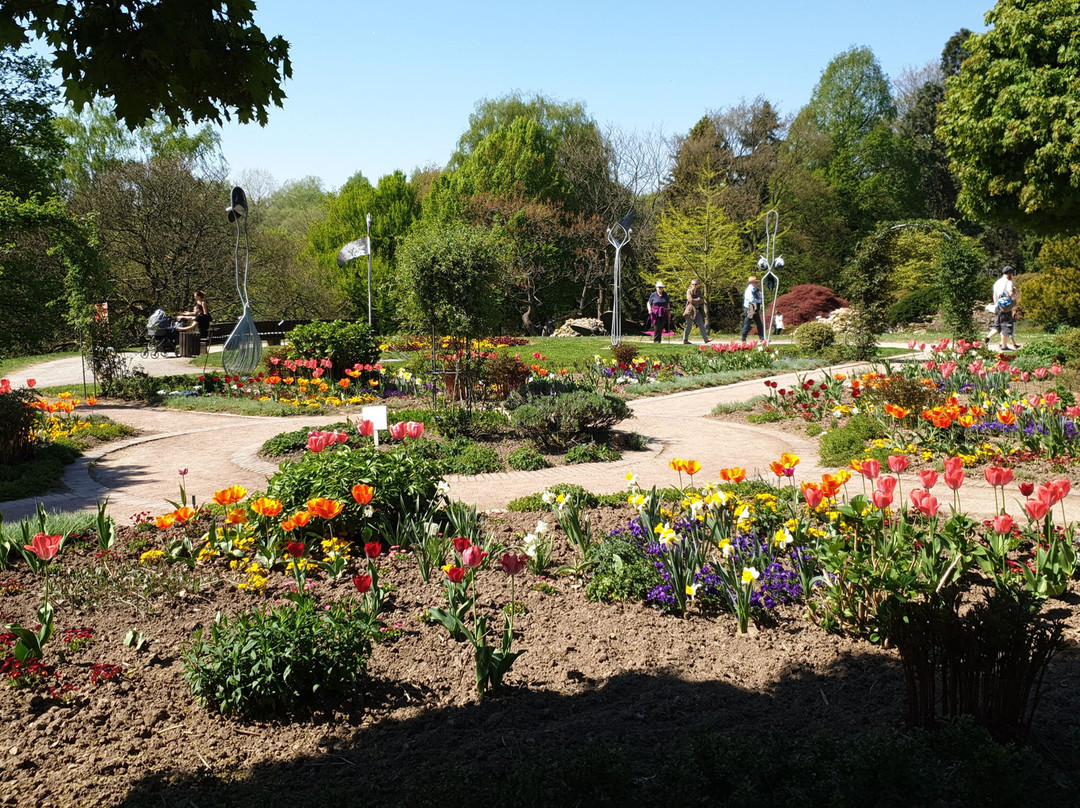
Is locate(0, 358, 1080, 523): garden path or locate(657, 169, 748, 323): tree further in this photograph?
locate(657, 169, 748, 323): tree

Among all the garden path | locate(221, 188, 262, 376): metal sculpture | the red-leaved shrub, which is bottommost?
the garden path

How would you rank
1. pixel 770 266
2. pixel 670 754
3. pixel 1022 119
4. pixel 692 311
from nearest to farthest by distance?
pixel 670 754 → pixel 1022 119 → pixel 692 311 → pixel 770 266

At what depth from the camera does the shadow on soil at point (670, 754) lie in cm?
224

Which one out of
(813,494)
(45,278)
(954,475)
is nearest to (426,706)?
(813,494)

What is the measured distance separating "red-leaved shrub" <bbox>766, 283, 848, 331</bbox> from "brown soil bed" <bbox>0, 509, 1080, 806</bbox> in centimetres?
2758

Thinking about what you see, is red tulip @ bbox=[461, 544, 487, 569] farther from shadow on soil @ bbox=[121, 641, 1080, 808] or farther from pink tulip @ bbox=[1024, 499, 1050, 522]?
pink tulip @ bbox=[1024, 499, 1050, 522]

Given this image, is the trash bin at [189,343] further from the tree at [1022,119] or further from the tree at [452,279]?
the tree at [1022,119]

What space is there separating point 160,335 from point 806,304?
22.7 metres

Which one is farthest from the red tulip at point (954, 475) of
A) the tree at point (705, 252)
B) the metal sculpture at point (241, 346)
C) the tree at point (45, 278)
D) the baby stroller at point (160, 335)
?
the tree at point (705, 252)

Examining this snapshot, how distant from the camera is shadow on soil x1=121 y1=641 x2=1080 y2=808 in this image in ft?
7.35

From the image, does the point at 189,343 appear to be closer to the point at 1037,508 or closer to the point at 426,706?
the point at 426,706

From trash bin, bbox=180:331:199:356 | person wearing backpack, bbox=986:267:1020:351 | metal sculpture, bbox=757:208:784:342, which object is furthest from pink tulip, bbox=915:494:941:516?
trash bin, bbox=180:331:199:356

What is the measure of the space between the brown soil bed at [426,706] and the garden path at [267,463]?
191cm

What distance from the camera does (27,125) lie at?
2016 cm
